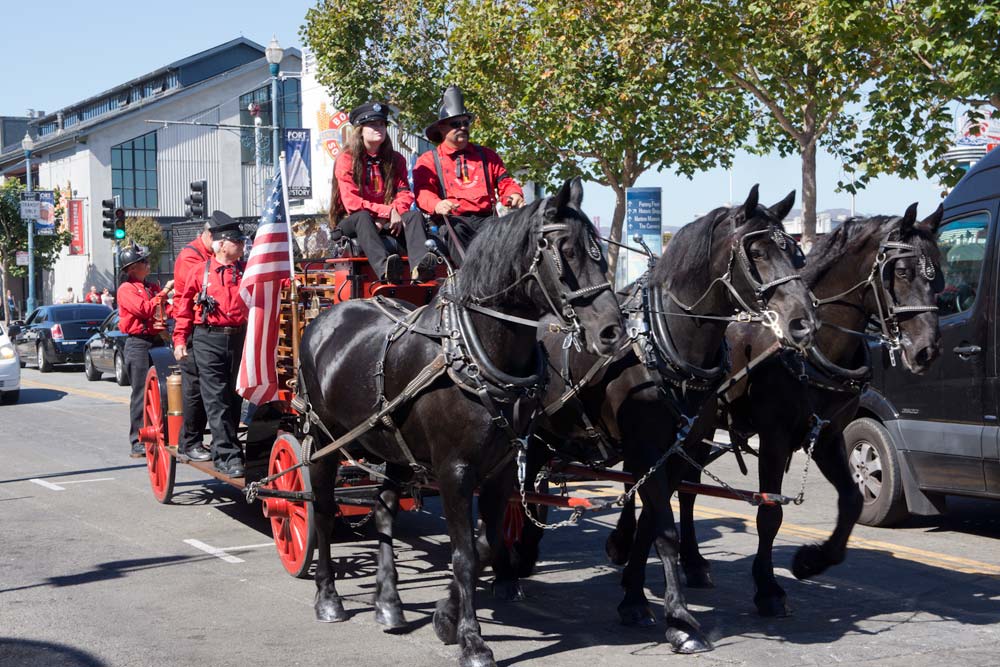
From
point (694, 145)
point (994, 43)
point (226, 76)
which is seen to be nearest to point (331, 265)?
point (994, 43)

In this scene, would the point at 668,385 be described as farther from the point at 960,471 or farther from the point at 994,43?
the point at 994,43

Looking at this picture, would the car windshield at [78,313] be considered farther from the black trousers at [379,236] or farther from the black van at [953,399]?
the black van at [953,399]

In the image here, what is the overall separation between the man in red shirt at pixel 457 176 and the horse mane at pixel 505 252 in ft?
5.46

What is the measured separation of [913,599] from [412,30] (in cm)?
2139

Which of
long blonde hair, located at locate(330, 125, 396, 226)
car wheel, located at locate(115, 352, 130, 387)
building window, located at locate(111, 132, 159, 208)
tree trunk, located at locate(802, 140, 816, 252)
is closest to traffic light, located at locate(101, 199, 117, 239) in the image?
car wheel, located at locate(115, 352, 130, 387)

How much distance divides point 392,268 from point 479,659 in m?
2.77

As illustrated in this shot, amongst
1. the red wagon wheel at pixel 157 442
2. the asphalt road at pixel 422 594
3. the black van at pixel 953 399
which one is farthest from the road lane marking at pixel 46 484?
the black van at pixel 953 399

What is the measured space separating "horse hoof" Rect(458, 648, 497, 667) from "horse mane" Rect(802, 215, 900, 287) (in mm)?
3159

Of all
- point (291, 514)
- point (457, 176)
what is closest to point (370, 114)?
point (457, 176)

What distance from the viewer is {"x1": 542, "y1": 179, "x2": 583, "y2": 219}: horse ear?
5.41m

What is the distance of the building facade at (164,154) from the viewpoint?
177 feet

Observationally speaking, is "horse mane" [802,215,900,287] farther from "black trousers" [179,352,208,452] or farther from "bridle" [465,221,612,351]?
"black trousers" [179,352,208,452]

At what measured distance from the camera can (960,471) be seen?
839 centimetres

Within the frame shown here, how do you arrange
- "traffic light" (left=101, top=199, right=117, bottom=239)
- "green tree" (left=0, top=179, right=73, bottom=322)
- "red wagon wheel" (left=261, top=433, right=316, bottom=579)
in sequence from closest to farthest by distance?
"red wagon wheel" (left=261, top=433, right=316, bottom=579) < "traffic light" (left=101, top=199, right=117, bottom=239) < "green tree" (left=0, top=179, right=73, bottom=322)
